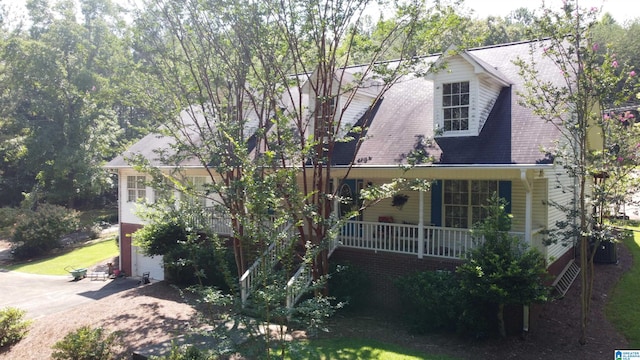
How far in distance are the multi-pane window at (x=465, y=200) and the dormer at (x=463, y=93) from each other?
1706mm

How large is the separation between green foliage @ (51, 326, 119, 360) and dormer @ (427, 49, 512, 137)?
31.0 ft

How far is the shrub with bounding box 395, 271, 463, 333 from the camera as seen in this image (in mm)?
9984

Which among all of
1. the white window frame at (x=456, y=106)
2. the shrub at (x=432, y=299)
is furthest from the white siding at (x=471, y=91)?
the shrub at (x=432, y=299)

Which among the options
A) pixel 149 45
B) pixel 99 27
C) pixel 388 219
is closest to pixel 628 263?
pixel 388 219

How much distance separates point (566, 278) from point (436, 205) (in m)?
4.37

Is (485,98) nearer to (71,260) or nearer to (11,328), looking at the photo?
(11,328)

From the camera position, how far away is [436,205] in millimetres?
13547

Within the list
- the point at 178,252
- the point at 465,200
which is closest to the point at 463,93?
the point at 465,200

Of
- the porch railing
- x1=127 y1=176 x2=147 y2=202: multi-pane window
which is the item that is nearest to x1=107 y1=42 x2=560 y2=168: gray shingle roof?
the porch railing

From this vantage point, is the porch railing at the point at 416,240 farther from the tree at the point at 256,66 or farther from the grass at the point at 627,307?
the grass at the point at 627,307

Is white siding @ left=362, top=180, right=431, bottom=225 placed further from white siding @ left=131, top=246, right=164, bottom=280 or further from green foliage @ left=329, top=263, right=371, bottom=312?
white siding @ left=131, top=246, right=164, bottom=280

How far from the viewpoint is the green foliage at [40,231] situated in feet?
88.0

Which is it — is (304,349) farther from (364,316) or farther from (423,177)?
(423,177)

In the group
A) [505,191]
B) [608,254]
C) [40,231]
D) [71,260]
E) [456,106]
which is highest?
[456,106]
